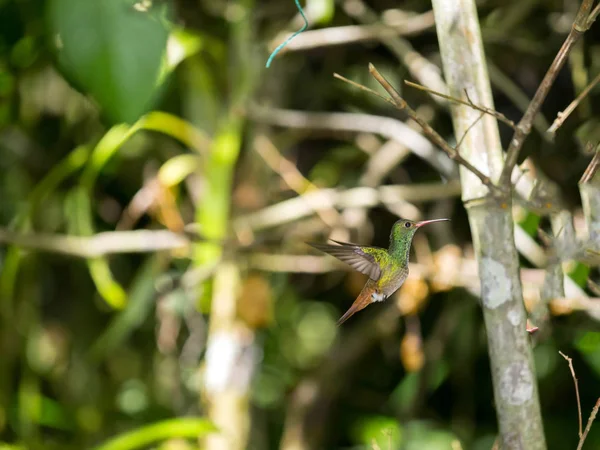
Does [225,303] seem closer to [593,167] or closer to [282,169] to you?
[282,169]

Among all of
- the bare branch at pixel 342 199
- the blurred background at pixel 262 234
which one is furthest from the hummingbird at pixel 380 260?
the bare branch at pixel 342 199

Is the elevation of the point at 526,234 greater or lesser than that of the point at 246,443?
greater

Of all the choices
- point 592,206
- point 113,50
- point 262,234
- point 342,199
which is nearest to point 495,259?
point 592,206

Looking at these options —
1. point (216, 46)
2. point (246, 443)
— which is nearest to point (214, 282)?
point (246, 443)

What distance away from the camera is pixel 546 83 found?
472 mm

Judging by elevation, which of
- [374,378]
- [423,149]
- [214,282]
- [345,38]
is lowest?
[374,378]

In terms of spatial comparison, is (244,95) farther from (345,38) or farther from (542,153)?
(542,153)

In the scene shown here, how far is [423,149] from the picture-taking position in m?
1.14

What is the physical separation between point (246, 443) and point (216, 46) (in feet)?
2.15

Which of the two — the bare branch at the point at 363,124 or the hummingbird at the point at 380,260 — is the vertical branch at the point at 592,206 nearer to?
the hummingbird at the point at 380,260

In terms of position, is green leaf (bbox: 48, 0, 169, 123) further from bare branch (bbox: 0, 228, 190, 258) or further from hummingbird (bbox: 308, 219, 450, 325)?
bare branch (bbox: 0, 228, 190, 258)

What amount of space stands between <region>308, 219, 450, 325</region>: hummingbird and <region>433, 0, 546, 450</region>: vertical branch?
0.29ft

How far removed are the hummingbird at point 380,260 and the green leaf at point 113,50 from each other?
0.17 meters

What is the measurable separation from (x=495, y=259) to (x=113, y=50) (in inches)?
12.1
